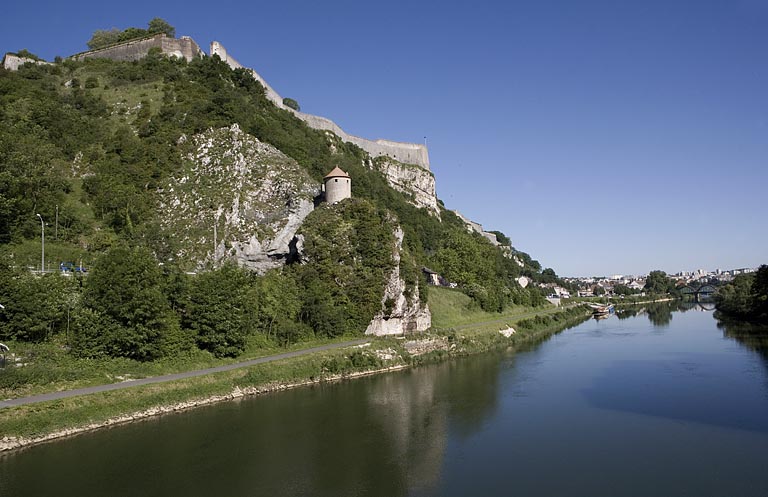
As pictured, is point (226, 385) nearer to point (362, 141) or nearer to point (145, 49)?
point (145, 49)

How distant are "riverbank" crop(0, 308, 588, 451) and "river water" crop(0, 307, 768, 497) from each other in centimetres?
81

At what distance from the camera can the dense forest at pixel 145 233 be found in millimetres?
24625

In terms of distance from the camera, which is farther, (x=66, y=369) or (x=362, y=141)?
(x=362, y=141)

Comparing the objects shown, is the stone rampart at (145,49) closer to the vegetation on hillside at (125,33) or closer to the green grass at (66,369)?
the vegetation on hillside at (125,33)

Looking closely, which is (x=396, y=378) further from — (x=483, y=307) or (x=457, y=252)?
(x=457, y=252)

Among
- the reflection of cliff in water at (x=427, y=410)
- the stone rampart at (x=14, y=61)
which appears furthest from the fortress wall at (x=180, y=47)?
the reflection of cliff in water at (x=427, y=410)

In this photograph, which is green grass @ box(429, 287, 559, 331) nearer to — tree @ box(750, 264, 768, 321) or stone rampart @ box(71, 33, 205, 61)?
tree @ box(750, 264, 768, 321)

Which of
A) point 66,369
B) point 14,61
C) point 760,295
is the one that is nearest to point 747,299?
point 760,295

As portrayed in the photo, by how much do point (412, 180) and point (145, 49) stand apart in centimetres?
4343

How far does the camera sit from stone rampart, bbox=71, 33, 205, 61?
191ft

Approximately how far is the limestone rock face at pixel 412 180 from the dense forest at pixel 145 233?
19356 mm

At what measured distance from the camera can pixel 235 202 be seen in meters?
38.9

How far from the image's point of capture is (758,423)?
67.3ft

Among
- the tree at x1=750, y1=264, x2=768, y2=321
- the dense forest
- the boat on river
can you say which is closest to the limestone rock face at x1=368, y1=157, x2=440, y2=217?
the dense forest
